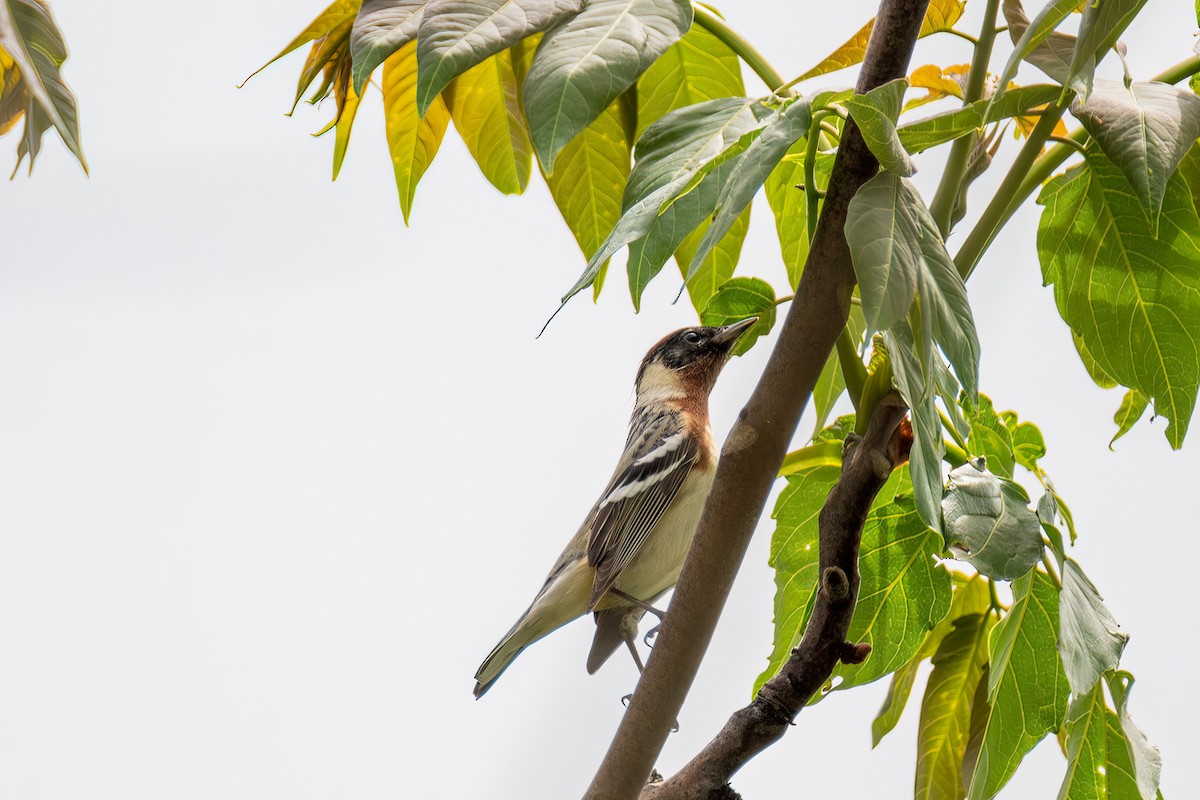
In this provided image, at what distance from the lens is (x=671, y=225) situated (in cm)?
61

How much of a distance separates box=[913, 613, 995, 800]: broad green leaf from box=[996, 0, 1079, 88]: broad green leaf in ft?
1.70

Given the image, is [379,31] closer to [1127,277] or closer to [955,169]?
[955,169]

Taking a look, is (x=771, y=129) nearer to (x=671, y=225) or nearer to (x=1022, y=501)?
(x=671, y=225)

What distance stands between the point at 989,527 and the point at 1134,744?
27 cm

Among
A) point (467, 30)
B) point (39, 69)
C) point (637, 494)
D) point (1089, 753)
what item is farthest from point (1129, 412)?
point (39, 69)

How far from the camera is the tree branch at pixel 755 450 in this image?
25.1 inches

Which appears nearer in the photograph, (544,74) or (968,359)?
(968,359)

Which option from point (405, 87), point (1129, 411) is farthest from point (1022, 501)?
point (405, 87)

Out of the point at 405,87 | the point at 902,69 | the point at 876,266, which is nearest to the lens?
the point at 876,266

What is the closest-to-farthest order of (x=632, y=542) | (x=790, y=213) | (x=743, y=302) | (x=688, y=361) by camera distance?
(x=743, y=302) → (x=790, y=213) → (x=632, y=542) → (x=688, y=361)

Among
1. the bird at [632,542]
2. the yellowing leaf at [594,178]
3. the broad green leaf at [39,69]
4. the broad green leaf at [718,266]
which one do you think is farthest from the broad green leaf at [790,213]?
the broad green leaf at [39,69]

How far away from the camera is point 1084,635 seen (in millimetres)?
710

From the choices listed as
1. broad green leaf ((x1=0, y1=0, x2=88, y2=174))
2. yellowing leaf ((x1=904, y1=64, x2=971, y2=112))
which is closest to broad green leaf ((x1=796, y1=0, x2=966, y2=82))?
yellowing leaf ((x1=904, y1=64, x2=971, y2=112))

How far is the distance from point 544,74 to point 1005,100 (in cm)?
29
